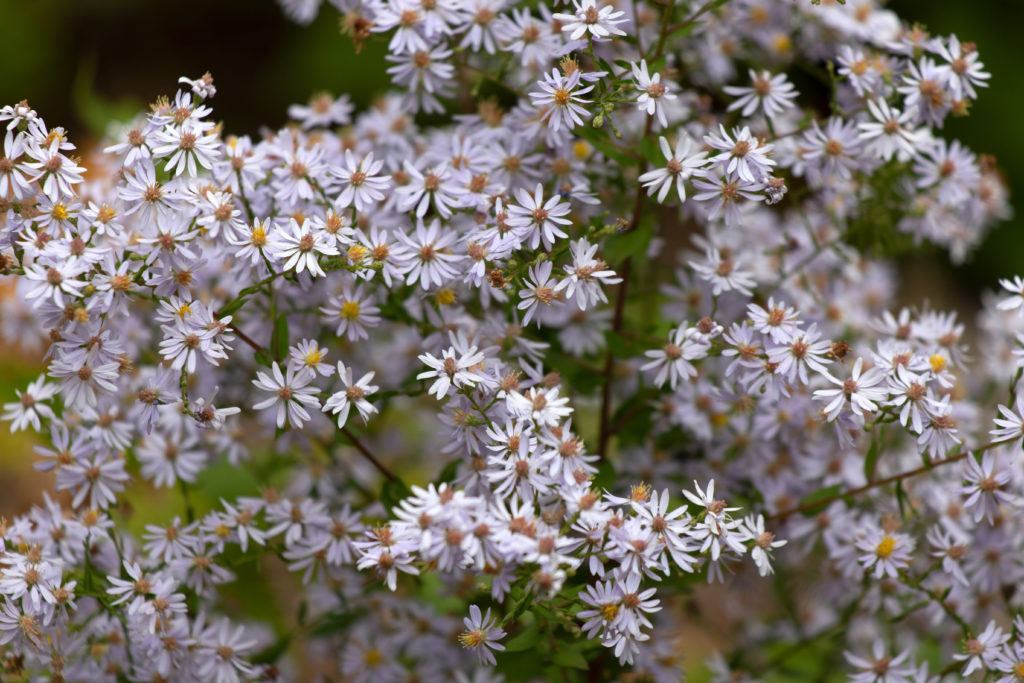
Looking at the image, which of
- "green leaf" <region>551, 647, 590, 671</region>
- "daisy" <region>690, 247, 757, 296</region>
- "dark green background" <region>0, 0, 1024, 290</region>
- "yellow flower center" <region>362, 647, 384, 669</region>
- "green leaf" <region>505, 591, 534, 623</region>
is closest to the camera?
"green leaf" <region>505, 591, 534, 623</region>

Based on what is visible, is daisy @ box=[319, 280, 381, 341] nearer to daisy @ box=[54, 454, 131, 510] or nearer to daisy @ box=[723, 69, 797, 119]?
daisy @ box=[54, 454, 131, 510]

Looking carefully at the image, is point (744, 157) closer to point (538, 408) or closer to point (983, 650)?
point (538, 408)

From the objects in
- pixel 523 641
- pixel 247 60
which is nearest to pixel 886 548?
pixel 523 641

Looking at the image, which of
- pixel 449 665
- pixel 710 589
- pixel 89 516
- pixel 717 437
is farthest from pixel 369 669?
pixel 710 589

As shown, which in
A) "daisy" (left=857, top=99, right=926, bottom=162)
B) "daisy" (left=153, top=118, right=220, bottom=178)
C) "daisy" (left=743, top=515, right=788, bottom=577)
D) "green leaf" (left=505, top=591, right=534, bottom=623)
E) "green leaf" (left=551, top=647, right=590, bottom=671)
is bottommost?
"green leaf" (left=551, top=647, right=590, bottom=671)

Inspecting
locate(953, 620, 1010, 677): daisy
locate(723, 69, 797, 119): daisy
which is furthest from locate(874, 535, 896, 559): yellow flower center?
locate(723, 69, 797, 119): daisy

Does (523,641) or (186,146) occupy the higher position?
(186,146)
